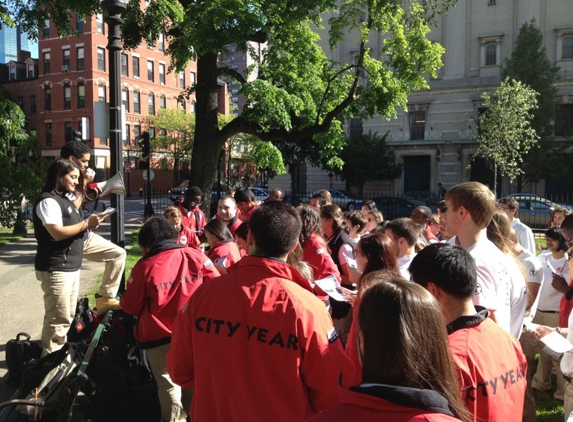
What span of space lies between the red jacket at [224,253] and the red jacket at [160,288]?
921 millimetres

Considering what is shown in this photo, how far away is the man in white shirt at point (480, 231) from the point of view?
289 centimetres

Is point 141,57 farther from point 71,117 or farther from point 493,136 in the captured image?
point 493,136

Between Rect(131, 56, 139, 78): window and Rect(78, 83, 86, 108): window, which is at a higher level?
Rect(131, 56, 139, 78): window

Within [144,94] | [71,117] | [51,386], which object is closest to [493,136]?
[51,386]

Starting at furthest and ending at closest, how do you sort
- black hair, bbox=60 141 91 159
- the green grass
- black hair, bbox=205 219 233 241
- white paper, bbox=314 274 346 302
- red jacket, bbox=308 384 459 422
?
the green grass → black hair, bbox=60 141 91 159 → black hair, bbox=205 219 233 241 → white paper, bbox=314 274 346 302 → red jacket, bbox=308 384 459 422

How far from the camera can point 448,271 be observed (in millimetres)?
2229

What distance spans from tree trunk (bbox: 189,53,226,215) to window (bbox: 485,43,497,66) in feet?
95.0

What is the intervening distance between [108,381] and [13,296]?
5305 mm

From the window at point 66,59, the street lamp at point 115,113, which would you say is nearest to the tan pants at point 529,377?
the street lamp at point 115,113

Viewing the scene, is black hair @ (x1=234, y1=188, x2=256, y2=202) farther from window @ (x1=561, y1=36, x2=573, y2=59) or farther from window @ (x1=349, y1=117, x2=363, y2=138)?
window @ (x1=561, y1=36, x2=573, y2=59)

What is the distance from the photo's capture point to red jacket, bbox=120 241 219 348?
365 centimetres

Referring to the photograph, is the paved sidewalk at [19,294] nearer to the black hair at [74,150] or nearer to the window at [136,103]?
the black hair at [74,150]

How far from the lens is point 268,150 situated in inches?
593

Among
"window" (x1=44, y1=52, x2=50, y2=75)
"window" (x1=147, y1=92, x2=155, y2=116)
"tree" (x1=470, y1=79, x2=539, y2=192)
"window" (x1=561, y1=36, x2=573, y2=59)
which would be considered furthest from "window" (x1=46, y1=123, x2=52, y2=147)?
"window" (x1=561, y1=36, x2=573, y2=59)
